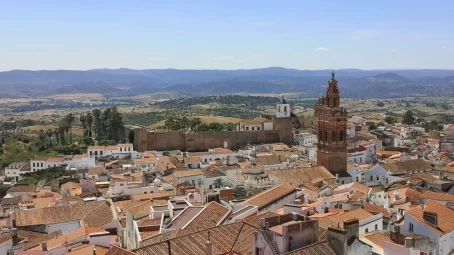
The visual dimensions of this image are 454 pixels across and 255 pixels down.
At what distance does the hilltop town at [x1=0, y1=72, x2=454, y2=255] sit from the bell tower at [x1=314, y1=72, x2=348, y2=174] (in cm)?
8

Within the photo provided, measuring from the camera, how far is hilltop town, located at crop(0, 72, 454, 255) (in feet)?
48.8

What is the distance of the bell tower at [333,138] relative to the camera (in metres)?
38.5

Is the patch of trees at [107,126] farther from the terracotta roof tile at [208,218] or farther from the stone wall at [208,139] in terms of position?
the terracotta roof tile at [208,218]

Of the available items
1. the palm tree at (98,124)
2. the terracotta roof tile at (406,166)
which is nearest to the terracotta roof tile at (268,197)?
the terracotta roof tile at (406,166)

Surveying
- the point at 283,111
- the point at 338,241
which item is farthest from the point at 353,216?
the point at 283,111

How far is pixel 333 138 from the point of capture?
38.9m

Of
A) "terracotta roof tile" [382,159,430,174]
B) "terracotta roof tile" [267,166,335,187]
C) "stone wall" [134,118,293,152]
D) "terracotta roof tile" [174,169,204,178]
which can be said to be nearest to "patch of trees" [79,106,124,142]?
"stone wall" [134,118,293,152]

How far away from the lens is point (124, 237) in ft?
79.0

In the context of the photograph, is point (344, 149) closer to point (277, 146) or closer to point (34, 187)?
point (277, 146)

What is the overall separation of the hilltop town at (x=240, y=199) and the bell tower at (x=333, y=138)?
8cm

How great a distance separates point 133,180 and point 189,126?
144 ft

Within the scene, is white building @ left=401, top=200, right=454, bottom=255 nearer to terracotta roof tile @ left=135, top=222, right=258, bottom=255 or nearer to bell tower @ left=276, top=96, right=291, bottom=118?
terracotta roof tile @ left=135, top=222, right=258, bottom=255

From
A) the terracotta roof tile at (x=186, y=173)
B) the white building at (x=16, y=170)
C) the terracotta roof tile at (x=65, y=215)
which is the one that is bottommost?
the white building at (x=16, y=170)

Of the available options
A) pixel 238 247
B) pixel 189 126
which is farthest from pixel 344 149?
pixel 189 126
